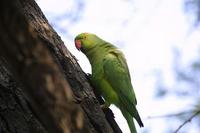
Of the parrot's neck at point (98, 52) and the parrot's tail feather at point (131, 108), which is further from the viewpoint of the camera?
the parrot's neck at point (98, 52)

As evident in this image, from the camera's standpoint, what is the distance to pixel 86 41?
4148 millimetres

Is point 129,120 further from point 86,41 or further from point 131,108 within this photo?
point 86,41

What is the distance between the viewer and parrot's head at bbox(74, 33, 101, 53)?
4.09m

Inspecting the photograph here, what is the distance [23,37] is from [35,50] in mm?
59

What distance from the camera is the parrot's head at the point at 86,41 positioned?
161 inches

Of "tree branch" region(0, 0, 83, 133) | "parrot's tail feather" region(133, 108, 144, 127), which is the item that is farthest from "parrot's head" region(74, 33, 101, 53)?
"tree branch" region(0, 0, 83, 133)

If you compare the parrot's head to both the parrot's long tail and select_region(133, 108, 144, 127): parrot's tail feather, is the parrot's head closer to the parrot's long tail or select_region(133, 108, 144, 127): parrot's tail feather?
the parrot's long tail

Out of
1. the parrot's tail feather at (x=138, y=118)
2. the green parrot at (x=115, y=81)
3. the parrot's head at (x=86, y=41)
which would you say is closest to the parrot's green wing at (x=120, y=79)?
the green parrot at (x=115, y=81)

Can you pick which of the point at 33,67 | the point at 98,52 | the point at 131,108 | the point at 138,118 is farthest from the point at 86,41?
the point at 33,67

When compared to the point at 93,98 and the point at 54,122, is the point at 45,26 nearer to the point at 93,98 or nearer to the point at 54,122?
the point at 93,98

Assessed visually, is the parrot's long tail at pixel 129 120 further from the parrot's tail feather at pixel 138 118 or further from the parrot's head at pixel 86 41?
the parrot's head at pixel 86 41

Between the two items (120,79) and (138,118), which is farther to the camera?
(120,79)

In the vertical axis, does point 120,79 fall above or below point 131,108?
above

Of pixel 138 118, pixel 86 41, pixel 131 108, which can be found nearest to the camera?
pixel 138 118
